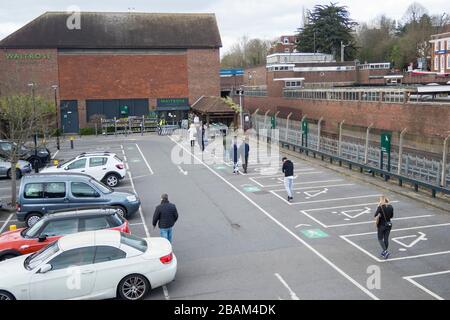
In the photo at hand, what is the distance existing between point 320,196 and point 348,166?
19.7 feet

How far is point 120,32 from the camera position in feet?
167

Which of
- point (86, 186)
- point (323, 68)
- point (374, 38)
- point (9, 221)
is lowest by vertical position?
point (9, 221)

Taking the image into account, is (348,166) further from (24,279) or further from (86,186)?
(24,279)

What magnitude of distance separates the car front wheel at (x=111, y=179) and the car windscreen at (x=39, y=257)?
1138 centimetres

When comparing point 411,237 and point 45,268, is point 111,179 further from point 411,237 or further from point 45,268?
point 411,237

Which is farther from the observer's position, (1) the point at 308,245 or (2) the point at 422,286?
(1) the point at 308,245

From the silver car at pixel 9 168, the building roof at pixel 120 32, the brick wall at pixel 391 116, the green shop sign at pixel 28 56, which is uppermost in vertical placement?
the building roof at pixel 120 32

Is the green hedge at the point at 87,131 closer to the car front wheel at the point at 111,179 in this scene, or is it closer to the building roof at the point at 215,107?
the building roof at the point at 215,107

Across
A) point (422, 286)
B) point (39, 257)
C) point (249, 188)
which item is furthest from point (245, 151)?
point (39, 257)

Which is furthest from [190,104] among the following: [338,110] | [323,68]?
[323,68]

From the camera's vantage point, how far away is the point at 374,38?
315ft

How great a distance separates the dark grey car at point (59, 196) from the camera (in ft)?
49.4

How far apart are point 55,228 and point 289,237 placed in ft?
19.2

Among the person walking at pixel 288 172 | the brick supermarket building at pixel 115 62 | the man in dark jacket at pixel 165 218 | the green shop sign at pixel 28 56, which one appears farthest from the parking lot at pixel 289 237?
the green shop sign at pixel 28 56
